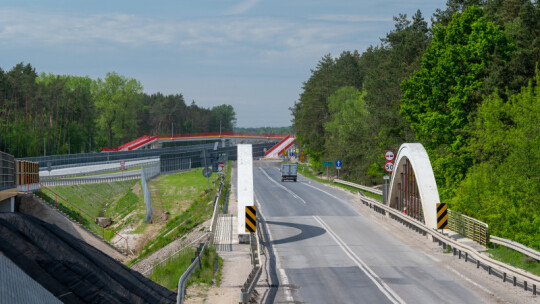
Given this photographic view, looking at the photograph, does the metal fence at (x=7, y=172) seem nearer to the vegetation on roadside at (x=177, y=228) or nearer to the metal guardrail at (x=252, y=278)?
the vegetation on roadside at (x=177, y=228)

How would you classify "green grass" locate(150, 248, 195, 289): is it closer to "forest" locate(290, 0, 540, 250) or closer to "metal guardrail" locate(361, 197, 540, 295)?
"metal guardrail" locate(361, 197, 540, 295)

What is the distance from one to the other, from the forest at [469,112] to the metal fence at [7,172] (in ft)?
82.2

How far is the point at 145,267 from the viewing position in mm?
33656

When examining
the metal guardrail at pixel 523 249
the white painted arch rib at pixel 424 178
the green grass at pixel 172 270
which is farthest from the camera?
the white painted arch rib at pixel 424 178

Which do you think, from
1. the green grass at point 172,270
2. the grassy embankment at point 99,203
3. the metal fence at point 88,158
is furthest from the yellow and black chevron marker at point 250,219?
the metal fence at point 88,158

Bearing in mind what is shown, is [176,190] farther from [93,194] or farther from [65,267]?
[65,267]

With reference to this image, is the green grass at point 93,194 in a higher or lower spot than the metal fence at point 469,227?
lower

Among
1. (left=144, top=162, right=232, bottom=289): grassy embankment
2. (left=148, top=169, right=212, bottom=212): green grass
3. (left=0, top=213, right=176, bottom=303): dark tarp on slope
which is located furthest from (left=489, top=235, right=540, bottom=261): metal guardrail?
(left=148, top=169, right=212, bottom=212): green grass

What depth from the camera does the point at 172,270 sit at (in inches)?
933

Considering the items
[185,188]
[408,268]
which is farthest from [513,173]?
[185,188]

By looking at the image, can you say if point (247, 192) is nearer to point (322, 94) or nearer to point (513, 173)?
point (513, 173)

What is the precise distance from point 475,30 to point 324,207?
1723 cm

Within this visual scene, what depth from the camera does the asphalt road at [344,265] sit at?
18.5 metres

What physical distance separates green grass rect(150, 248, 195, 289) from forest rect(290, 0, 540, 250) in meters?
15.6
